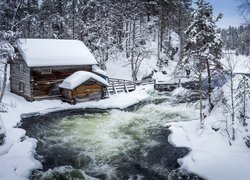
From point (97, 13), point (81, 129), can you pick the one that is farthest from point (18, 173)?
point (97, 13)

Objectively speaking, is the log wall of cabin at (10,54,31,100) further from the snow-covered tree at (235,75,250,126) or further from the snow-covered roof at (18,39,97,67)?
the snow-covered tree at (235,75,250,126)

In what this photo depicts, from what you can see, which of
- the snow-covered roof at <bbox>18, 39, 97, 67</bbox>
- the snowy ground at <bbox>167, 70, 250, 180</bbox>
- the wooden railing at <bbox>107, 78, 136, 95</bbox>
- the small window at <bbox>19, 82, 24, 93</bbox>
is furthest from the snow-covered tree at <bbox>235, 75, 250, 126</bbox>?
the small window at <bbox>19, 82, 24, 93</bbox>

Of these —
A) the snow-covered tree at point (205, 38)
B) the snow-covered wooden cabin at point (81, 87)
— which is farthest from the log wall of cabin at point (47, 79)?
the snow-covered tree at point (205, 38)

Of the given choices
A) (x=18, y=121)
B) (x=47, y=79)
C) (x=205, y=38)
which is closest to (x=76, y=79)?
(x=47, y=79)

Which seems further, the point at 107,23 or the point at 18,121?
the point at 107,23

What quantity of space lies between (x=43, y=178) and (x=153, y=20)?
179 feet

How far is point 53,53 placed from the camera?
32281 millimetres

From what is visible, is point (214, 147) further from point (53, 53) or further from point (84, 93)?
point (53, 53)

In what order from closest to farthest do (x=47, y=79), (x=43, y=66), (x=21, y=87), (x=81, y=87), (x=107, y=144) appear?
(x=107, y=144) → (x=43, y=66) → (x=81, y=87) → (x=47, y=79) → (x=21, y=87)

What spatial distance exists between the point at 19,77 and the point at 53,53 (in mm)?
4826

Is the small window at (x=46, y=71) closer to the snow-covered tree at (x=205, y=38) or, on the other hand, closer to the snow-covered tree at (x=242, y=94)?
the snow-covered tree at (x=205, y=38)

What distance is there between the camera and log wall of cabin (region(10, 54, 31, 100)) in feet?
102

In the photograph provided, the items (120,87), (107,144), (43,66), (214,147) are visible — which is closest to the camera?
(214,147)

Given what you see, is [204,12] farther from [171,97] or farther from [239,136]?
[171,97]
